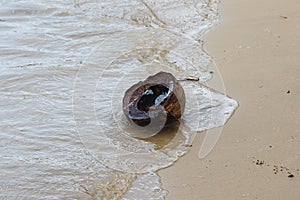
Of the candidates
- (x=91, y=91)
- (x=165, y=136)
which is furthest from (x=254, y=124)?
(x=91, y=91)

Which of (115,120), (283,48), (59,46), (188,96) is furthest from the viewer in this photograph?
(59,46)

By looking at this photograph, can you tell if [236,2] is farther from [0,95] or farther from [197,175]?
[197,175]

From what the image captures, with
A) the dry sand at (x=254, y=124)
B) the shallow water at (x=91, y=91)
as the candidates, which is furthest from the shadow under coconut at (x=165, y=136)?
the dry sand at (x=254, y=124)

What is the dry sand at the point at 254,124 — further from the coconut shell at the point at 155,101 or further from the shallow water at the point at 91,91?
the coconut shell at the point at 155,101

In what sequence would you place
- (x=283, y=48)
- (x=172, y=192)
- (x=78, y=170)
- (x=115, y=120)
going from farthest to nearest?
(x=283, y=48) → (x=115, y=120) → (x=78, y=170) → (x=172, y=192)

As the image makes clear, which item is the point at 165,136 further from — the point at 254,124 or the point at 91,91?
the point at 91,91

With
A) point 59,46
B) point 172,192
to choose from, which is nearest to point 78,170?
point 172,192

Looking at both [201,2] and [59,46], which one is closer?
[59,46]
